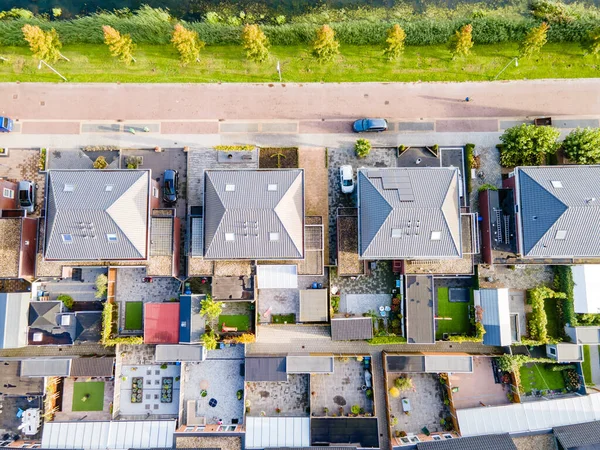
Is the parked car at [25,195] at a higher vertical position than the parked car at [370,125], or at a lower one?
lower

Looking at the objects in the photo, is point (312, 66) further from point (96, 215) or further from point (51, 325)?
point (51, 325)

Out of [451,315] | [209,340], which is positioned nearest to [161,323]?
[209,340]

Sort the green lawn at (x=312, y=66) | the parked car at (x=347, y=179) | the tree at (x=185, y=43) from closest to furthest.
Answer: the tree at (x=185, y=43) < the parked car at (x=347, y=179) < the green lawn at (x=312, y=66)

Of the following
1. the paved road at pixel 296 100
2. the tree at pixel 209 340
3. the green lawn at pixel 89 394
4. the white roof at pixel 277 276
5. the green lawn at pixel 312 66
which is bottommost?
the green lawn at pixel 89 394

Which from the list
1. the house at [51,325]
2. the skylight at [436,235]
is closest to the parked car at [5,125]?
the house at [51,325]

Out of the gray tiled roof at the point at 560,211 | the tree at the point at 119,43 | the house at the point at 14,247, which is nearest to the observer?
the gray tiled roof at the point at 560,211

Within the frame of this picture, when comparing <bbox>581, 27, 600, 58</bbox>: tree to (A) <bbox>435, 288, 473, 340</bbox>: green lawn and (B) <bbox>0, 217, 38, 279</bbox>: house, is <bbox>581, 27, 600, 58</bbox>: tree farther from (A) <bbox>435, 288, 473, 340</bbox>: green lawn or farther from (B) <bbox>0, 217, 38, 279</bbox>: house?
(B) <bbox>0, 217, 38, 279</bbox>: house

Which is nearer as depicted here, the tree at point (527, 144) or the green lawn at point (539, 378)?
the tree at point (527, 144)

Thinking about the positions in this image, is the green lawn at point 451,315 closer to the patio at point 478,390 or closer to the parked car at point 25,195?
the patio at point 478,390
